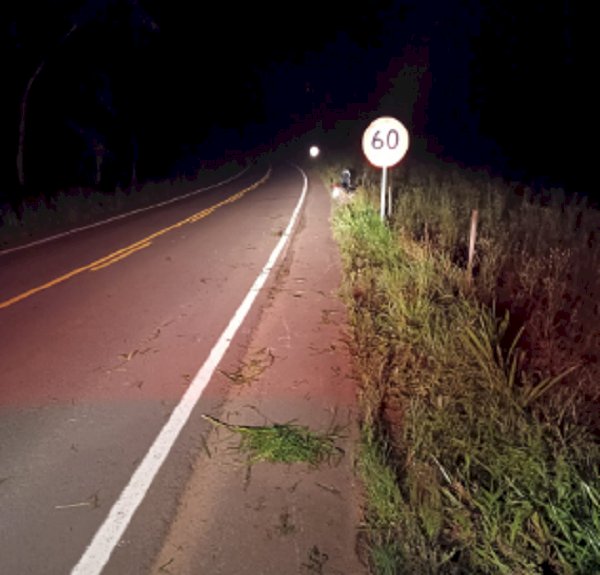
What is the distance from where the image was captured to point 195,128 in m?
42.1

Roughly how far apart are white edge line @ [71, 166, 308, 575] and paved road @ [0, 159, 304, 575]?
0.02 meters

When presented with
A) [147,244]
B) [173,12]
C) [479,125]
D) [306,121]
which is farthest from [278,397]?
[306,121]

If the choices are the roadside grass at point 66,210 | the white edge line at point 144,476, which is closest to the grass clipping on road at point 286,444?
the white edge line at point 144,476

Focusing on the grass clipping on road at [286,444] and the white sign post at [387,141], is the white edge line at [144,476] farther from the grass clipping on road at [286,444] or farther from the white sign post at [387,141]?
the white sign post at [387,141]

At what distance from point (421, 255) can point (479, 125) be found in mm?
27282

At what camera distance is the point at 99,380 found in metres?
5.06

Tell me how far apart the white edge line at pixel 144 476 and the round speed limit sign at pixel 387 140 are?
4.75m

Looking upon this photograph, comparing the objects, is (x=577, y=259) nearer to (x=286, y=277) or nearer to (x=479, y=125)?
(x=286, y=277)

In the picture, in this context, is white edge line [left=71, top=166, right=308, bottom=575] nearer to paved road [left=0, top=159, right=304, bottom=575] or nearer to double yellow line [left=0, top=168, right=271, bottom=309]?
paved road [left=0, top=159, right=304, bottom=575]

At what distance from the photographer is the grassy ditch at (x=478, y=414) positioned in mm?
2672

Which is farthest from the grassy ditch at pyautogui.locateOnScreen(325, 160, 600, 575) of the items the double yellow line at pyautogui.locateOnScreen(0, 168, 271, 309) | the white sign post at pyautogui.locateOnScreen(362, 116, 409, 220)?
the double yellow line at pyautogui.locateOnScreen(0, 168, 271, 309)

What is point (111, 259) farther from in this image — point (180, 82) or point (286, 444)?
point (180, 82)

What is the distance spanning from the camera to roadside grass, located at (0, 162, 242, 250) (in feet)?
46.6

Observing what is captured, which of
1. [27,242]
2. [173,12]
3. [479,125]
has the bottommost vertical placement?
[27,242]
